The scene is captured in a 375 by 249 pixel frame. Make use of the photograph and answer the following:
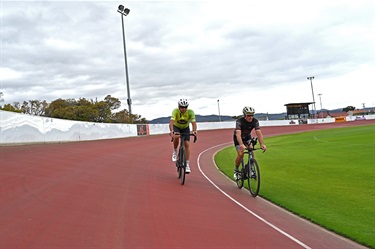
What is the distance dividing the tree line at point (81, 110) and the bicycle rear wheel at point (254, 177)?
50095mm

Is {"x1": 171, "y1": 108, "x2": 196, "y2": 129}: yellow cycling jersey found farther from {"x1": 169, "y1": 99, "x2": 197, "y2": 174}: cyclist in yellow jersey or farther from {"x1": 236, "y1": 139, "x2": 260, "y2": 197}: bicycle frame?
{"x1": 236, "y1": 139, "x2": 260, "y2": 197}: bicycle frame

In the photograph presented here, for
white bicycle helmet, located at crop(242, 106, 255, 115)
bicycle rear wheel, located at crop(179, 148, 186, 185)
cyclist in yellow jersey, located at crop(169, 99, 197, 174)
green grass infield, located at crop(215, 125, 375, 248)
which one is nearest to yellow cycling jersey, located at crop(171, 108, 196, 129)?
cyclist in yellow jersey, located at crop(169, 99, 197, 174)

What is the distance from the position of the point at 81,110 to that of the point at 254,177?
184ft

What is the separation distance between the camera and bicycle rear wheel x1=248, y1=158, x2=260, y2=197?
7727 mm

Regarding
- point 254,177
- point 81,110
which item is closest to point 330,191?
point 254,177

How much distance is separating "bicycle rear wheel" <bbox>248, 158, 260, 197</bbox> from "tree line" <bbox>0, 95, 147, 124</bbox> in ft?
164

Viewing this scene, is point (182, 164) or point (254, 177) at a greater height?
point (182, 164)

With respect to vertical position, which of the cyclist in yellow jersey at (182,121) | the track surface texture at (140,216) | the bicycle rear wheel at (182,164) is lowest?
the track surface texture at (140,216)

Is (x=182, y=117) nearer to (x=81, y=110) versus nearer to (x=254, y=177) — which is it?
(x=254, y=177)

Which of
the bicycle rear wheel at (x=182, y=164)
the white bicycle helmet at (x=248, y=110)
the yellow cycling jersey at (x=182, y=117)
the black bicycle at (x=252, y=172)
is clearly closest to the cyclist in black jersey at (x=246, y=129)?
the white bicycle helmet at (x=248, y=110)

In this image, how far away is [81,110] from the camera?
5991 centimetres

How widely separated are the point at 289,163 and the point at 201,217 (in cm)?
831

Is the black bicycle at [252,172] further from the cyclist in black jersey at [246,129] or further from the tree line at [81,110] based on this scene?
the tree line at [81,110]

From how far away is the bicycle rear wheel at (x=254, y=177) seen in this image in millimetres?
7727
